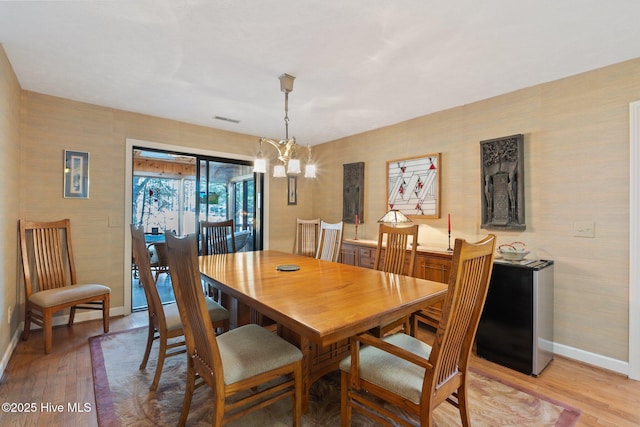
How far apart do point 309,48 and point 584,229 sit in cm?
272

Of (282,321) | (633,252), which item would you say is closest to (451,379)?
(282,321)

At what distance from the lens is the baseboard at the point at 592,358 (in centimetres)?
240

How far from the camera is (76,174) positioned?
3.38 metres

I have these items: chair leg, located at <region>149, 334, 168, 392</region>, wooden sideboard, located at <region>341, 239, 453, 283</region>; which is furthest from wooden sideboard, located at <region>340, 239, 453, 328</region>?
chair leg, located at <region>149, 334, 168, 392</region>

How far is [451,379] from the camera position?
4.81 ft

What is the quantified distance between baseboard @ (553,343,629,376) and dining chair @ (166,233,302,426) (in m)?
2.48

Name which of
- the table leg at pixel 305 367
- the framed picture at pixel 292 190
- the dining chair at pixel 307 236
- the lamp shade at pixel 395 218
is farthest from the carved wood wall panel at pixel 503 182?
the framed picture at pixel 292 190

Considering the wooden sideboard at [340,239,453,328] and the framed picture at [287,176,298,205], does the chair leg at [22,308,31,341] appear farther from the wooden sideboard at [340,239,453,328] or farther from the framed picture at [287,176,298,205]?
the wooden sideboard at [340,239,453,328]

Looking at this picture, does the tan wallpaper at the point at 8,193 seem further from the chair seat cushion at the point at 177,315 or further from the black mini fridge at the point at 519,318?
the black mini fridge at the point at 519,318

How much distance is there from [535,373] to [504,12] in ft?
8.52

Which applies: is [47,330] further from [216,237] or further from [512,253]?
[512,253]

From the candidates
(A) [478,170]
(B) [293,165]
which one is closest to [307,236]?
(B) [293,165]

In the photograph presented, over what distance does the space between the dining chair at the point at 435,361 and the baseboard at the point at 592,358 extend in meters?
1.82

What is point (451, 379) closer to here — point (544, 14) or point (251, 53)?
point (544, 14)
